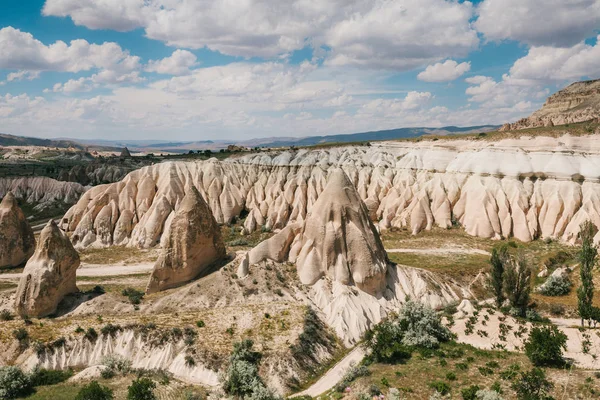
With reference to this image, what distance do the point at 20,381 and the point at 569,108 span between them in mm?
151284

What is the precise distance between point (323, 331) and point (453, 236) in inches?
1384

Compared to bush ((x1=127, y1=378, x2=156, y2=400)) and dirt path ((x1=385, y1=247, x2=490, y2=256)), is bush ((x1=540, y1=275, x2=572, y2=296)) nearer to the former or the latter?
dirt path ((x1=385, y1=247, x2=490, y2=256))

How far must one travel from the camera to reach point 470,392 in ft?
63.2

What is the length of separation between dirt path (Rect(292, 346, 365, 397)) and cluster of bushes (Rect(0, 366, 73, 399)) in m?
14.1

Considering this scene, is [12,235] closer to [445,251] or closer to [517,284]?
[445,251]

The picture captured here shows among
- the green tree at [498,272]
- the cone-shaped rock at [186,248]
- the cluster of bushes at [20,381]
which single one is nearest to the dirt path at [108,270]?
the cone-shaped rock at [186,248]

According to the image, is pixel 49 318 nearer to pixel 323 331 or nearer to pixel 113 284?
pixel 113 284

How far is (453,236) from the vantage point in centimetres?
5738

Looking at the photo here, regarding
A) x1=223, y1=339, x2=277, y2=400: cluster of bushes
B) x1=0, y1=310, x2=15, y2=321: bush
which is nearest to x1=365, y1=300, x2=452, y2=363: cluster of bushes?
x1=223, y1=339, x2=277, y2=400: cluster of bushes

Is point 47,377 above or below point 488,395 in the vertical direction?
below

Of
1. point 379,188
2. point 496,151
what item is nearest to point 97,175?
point 379,188

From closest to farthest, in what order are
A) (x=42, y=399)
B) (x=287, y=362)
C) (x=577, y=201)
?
(x=42, y=399), (x=287, y=362), (x=577, y=201)

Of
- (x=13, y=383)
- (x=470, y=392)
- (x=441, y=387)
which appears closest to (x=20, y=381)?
(x=13, y=383)

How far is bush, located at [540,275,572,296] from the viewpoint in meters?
36.8
